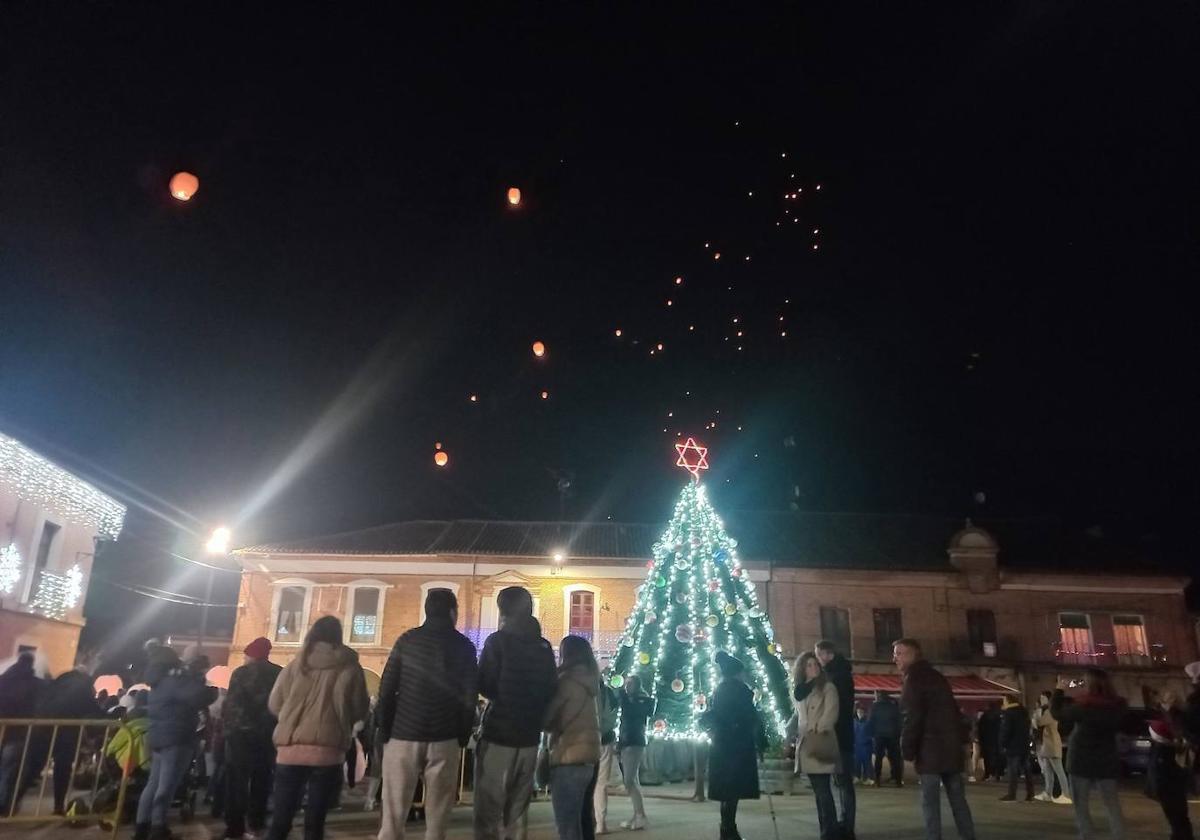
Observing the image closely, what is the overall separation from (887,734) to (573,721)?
10494 mm

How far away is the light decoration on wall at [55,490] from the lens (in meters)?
16.4

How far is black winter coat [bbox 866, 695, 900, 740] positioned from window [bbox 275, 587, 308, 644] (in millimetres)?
19044

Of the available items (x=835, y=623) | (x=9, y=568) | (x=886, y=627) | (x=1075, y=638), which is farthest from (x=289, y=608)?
(x=1075, y=638)

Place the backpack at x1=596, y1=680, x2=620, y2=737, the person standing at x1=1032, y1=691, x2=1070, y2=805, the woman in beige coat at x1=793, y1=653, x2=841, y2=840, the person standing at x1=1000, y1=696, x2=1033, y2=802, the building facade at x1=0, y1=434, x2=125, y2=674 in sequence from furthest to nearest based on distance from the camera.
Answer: the building facade at x1=0, y1=434, x2=125, y2=674
the person standing at x1=1000, y1=696, x2=1033, y2=802
the person standing at x1=1032, y1=691, x2=1070, y2=805
the backpack at x1=596, y1=680, x2=620, y2=737
the woman in beige coat at x1=793, y1=653, x2=841, y2=840

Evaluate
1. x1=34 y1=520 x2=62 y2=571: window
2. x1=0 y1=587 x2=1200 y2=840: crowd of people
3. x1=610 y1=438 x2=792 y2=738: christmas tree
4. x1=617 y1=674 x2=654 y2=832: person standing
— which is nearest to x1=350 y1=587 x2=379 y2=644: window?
x1=34 y1=520 x2=62 y2=571: window

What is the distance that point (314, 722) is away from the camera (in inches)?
191

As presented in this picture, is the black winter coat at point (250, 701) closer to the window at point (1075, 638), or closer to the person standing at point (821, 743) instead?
the person standing at point (821, 743)

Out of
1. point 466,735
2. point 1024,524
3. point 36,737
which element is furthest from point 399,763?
point 1024,524

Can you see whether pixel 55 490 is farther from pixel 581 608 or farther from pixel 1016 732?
pixel 1016 732

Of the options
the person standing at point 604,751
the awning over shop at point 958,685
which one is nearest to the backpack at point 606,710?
the person standing at point 604,751

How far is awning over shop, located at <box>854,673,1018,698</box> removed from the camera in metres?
24.0

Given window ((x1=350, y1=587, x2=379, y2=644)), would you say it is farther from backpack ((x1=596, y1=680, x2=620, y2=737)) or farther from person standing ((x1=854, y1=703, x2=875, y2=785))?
backpack ((x1=596, y1=680, x2=620, y2=737))

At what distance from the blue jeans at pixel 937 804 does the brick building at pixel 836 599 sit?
20.0 m

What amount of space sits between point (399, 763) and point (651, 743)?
9896mm
